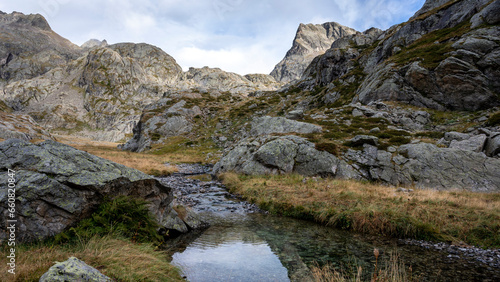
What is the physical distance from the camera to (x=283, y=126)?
43.9 meters

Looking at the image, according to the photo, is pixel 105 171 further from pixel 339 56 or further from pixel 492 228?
pixel 339 56

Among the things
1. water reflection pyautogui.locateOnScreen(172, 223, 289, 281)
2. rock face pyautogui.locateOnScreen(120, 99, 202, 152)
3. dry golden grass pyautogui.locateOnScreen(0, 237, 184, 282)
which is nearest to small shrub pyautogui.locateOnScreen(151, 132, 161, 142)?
rock face pyautogui.locateOnScreen(120, 99, 202, 152)

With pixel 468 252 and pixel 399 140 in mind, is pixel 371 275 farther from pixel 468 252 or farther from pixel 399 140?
pixel 399 140

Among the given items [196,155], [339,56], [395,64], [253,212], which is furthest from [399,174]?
[339,56]

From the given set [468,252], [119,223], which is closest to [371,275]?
[468,252]

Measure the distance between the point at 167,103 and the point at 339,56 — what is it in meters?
73.3

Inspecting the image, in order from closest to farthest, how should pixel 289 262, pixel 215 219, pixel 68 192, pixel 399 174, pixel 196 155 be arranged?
pixel 68 192, pixel 289 262, pixel 215 219, pixel 399 174, pixel 196 155

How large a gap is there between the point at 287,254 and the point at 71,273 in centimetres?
880

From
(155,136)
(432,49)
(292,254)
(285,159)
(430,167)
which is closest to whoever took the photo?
(292,254)

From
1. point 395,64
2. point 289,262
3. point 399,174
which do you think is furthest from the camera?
point 395,64

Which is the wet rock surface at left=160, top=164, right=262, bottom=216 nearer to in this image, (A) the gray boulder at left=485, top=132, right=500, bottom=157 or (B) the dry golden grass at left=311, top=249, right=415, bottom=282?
(B) the dry golden grass at left=311, top=249, right=415, bottom=282

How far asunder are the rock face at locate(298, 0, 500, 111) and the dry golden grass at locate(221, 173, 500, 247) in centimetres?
3548

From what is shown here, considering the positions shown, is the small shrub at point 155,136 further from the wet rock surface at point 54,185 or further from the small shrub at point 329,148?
the wet rock surface at point 54,185

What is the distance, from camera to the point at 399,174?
2508 cm
